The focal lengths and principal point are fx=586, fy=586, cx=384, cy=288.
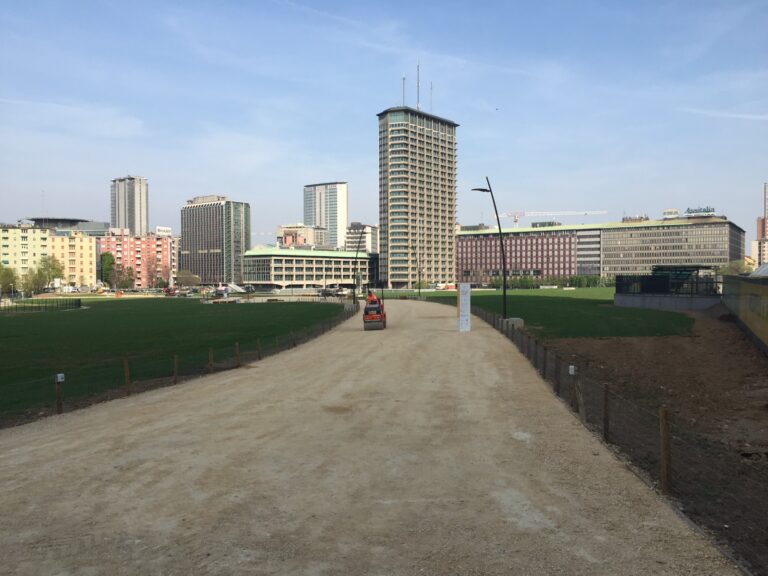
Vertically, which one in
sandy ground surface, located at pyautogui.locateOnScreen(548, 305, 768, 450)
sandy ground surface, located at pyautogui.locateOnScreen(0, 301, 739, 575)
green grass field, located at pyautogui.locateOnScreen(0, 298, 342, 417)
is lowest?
green grass field, located at pyautogui.locateOnScreen(0, 298, 342, 417)

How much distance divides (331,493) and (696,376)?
800 inches

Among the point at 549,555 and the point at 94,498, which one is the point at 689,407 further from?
the point at 94,498

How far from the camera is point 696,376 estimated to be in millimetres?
25031

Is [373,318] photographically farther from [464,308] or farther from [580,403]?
[580,403]

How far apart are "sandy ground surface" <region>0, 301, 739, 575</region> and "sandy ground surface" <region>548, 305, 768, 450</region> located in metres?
4.55

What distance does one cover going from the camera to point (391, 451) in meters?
13.3

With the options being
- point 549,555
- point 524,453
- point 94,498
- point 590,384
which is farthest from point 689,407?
point 94,498

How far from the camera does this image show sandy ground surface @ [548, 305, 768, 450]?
17562mm

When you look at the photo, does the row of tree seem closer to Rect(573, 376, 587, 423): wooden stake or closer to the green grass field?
the green grass field

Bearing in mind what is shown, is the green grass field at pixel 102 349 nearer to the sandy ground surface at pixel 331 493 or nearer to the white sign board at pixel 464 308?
the sandy ground surface at pixel 331 493

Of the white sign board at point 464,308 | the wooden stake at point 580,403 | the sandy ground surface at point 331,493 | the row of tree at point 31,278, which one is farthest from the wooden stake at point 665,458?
the row of tree at point 31,278

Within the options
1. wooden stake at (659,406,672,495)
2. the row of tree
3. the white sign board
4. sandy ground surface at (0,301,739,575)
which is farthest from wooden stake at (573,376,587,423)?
the row of tree

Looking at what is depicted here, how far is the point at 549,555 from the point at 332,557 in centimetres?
302

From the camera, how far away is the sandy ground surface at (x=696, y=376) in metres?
17.6
